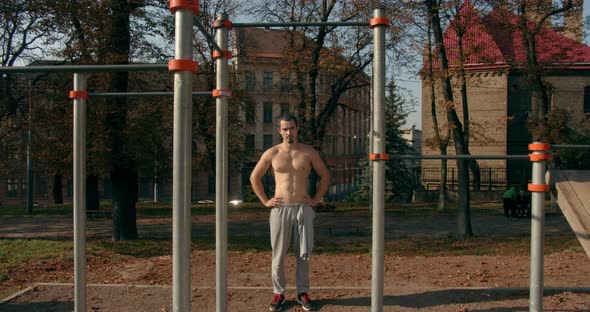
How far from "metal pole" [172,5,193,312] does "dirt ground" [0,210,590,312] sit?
2368 mm

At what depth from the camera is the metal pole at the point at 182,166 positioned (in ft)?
9.55

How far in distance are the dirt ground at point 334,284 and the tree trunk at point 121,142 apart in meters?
2.95

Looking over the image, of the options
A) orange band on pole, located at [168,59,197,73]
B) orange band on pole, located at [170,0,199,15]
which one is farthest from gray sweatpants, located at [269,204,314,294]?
orange band on pole, located at [170,0,199,15]

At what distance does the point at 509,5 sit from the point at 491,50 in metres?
1.32

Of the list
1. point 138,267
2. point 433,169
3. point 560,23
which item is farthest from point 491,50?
point 433,169

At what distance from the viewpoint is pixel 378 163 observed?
4000mm

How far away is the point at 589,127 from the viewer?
1334 inches

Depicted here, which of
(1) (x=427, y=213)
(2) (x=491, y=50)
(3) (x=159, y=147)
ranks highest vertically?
(2) (x=491, y=50)

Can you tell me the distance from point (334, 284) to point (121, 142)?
7.39 meters

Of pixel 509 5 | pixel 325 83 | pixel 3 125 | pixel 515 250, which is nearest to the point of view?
pixel 515 250

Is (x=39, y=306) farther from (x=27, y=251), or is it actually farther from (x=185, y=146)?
(x=27, y=251)

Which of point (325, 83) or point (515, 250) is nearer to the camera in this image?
point (515, 250)

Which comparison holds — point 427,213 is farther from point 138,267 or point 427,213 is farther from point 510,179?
point 138,267

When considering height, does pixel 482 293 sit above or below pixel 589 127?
below
